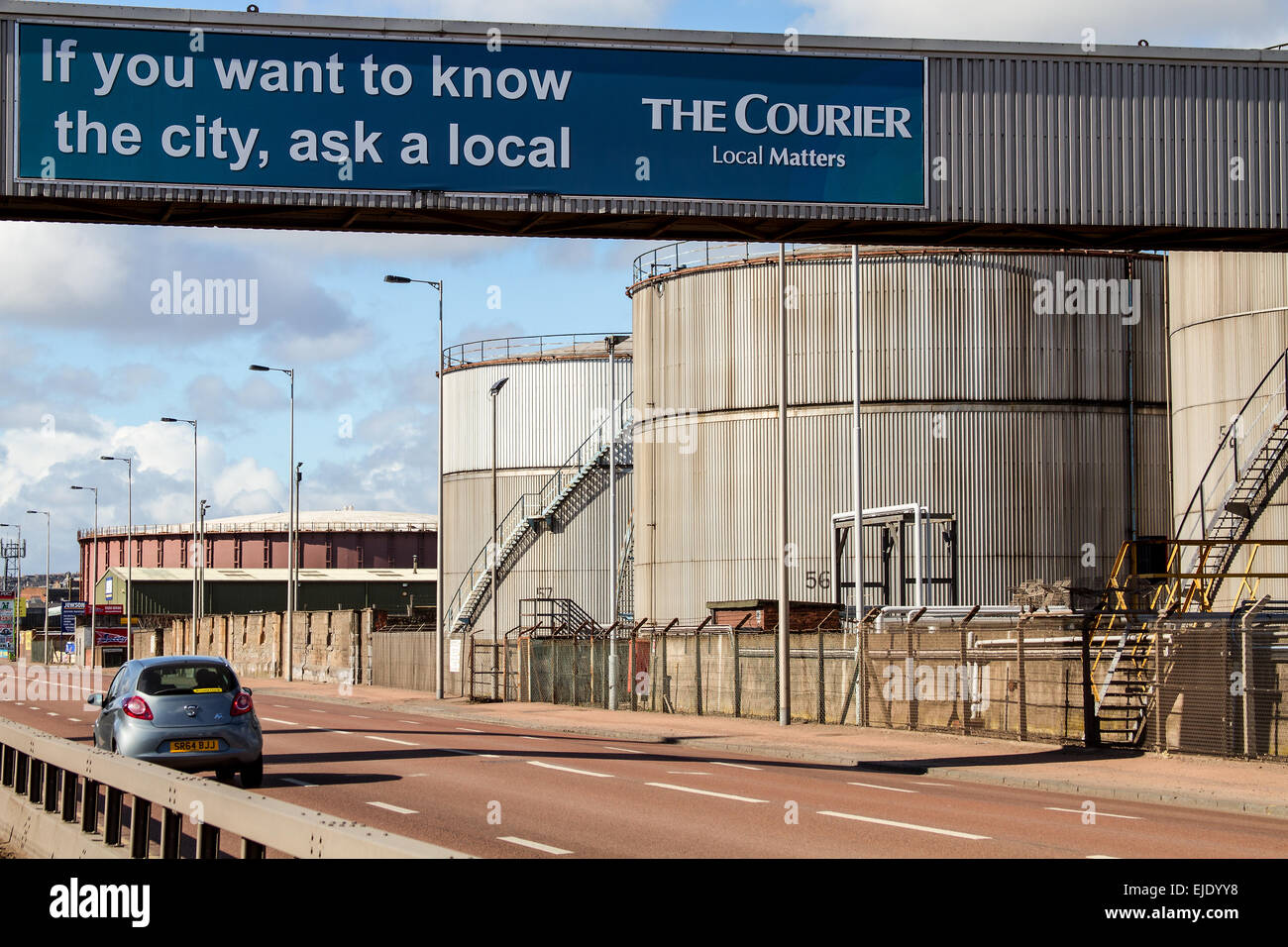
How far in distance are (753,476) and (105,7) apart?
1112 inches

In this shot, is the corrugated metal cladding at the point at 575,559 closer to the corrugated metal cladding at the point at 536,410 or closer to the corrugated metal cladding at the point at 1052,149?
the corrugated metal cladding at the point at 536,410

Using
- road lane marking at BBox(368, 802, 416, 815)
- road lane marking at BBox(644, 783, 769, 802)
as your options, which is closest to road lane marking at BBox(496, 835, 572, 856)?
road lane marking at BBox(368, 802, 416, 815)

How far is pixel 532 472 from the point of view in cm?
6950

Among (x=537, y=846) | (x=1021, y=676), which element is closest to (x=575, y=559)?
(x=1021, y=676)

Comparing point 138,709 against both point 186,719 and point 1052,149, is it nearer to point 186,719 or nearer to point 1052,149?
point 186,719

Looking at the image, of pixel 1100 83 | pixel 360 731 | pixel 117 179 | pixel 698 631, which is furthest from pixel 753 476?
pixel 117 179

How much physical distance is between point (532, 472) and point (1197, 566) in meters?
40.9

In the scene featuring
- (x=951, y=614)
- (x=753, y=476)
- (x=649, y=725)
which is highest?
(x=753, y=476)

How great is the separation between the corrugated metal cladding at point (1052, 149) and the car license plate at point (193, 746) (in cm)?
663

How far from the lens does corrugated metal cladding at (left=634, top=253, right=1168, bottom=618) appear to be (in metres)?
43.2

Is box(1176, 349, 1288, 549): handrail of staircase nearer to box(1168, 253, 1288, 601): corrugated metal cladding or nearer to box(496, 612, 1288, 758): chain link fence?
box(1168, 253, 1288, 601): corrugated metal cladding

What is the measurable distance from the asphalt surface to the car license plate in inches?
34.8
